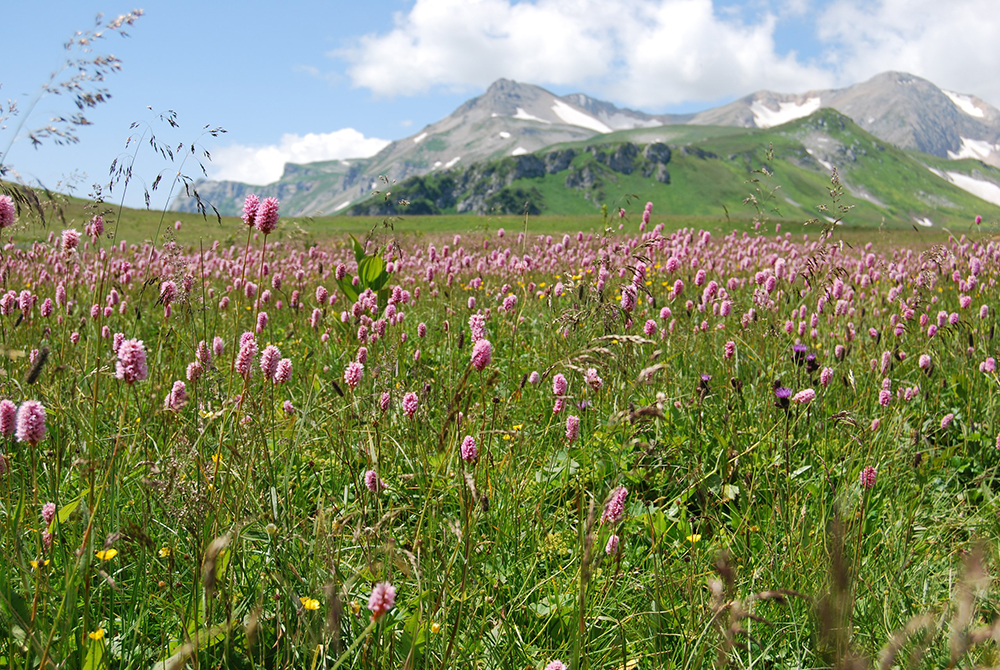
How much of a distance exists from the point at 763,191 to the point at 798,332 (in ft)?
4.30

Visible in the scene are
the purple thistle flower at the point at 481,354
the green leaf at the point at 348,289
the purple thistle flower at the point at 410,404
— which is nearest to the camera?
the purple thistle flower at the point at 481,354

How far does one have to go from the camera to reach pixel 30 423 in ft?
5.62

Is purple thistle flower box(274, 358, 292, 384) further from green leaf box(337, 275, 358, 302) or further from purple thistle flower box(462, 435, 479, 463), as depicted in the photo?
green leaf box(337, 275, 358, 302)

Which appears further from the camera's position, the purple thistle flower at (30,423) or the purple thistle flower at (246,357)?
the purple thistle flower at (246,357)

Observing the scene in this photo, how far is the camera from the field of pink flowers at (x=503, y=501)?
1.76 meters

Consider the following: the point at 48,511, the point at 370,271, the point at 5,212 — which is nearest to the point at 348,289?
the point at 370,271

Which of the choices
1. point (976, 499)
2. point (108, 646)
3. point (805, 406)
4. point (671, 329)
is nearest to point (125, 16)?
point (108, 646)

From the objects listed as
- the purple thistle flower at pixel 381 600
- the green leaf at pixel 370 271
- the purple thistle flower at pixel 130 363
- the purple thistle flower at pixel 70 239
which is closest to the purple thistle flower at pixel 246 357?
the purple thistle flower at pixel 130 363

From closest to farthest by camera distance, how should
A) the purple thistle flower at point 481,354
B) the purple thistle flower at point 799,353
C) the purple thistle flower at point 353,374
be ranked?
the purple thistle flower at point 481,354 < the purple thistle flower at point 353,374 < the purple thistle flower at point 799,353

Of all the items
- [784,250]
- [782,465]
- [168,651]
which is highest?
[784,250]

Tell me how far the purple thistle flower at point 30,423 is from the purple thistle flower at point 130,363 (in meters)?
0.22

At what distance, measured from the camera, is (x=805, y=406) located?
3.13 metres

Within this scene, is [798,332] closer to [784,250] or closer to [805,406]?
[805,406]

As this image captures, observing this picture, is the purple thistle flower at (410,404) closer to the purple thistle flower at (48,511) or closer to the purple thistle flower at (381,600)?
the purple thistle flower at (48,511)
